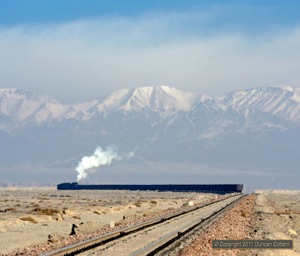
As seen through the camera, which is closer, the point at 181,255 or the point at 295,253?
the point at 181,255

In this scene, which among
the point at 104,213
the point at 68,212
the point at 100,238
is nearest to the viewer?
the point at 100,238

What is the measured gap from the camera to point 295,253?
26688 mm

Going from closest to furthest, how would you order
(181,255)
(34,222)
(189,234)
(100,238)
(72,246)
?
(181,255) → (72,246) → (100,238) → (189,234) → (34,222)

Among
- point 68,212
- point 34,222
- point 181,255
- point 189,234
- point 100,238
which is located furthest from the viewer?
point 68,212

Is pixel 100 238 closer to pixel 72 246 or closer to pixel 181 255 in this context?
pixel 72 246

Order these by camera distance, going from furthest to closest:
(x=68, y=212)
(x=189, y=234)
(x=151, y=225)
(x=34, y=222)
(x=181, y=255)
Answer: (x=68, y=212) < (x=34, y=222) < (x=151, y=225) < (x=189, y=234) < (x=181, y=255)

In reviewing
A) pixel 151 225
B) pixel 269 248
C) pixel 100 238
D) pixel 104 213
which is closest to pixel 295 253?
pixel 269 248

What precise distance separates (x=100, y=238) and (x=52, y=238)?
271cm

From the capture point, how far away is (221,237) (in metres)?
31.2

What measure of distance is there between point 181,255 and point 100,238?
26.5ft

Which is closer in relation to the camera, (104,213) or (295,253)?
(295,253)

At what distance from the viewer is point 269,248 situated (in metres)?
26.4

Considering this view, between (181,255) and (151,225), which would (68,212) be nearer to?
(151,225)

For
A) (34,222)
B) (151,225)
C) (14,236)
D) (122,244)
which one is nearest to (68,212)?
(34,222)
